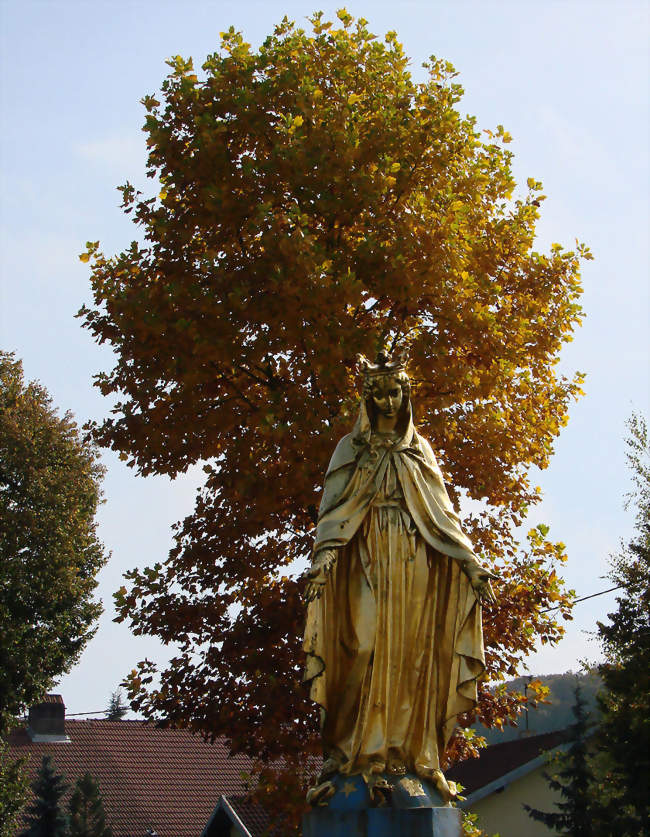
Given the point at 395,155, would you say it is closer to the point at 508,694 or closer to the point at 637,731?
the point at 508,694

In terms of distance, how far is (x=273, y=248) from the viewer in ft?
43.9

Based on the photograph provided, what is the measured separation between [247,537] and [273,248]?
3301mm

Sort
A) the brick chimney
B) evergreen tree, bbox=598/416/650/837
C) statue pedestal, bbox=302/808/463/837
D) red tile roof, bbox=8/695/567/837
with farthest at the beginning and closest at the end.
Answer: the brick chimney
red tile roof, bbox=8/695/567/837
evergreen tree, bbox=598/416/650/837
statue pedestal, bbox=302/808/463/837

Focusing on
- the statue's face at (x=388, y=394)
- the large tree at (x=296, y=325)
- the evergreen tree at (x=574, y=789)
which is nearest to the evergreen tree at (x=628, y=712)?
the evergreen tree at (x=574, y=789)

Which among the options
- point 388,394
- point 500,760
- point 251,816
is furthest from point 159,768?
point 388,394

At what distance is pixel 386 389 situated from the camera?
25.3ft

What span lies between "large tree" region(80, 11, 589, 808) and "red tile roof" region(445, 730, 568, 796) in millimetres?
→ 14623

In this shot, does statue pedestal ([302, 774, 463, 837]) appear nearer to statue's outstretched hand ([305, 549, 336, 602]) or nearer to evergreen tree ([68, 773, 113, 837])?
statue's outstretched hand ([305, 549, 336, 602])

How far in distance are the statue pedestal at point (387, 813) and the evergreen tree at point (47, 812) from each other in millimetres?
20758

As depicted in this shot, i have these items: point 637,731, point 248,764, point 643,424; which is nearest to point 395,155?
point 637,731

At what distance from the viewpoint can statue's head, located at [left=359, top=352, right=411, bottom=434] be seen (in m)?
7.70

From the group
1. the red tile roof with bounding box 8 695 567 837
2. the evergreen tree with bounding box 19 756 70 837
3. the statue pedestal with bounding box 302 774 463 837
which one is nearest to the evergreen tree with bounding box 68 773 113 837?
the evergreen tree with bounding box 19 756 70 837

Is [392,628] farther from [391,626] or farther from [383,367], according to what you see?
[383,367]

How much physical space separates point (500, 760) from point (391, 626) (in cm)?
2397
